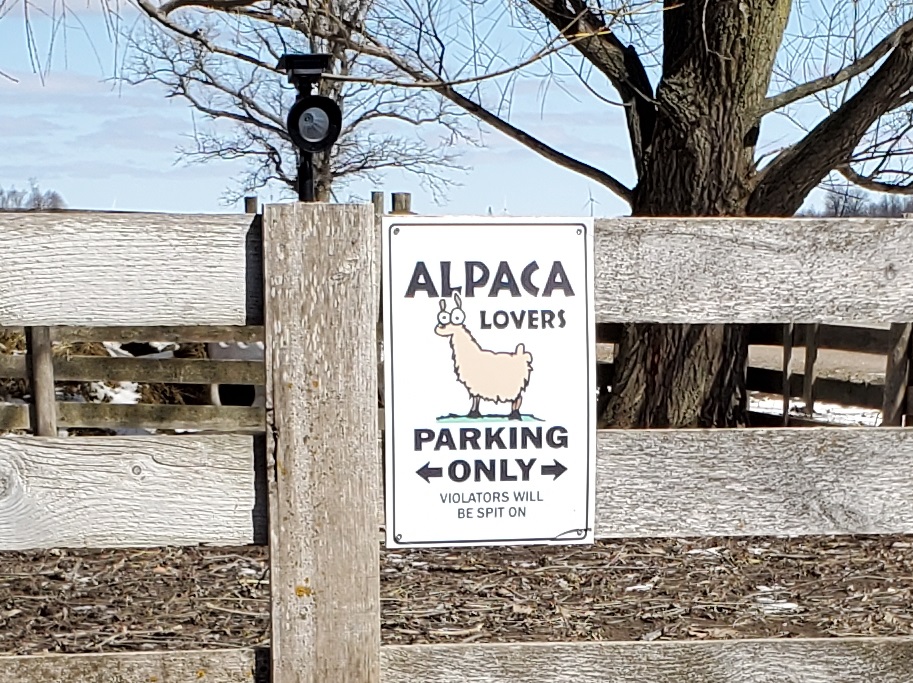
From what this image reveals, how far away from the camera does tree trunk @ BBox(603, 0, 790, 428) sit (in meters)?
6.81

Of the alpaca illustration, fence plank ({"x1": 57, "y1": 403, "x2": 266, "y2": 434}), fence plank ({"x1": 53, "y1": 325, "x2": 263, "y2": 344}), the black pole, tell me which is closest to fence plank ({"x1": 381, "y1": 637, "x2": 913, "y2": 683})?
the alpaca illustration

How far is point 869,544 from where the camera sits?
6250mm

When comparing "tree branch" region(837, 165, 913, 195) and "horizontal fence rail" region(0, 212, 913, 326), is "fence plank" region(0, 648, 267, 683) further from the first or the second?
"tree branch" region(837, 165, 913, 195)

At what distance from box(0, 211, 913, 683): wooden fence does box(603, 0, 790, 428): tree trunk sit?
13.3 feet

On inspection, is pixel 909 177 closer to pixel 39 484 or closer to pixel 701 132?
pixel 701 132

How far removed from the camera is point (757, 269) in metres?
2.76

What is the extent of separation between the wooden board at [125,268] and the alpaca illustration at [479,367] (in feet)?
1.48

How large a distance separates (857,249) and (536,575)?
2.99 m

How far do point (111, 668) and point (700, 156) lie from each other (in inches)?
204

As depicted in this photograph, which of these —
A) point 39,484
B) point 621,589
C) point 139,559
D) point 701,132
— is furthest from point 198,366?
point 39,484

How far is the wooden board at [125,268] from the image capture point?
8.58ft

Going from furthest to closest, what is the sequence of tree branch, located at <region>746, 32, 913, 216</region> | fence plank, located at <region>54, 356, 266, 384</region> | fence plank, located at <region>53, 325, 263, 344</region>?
fence plank, located at <region>54, 356, 266, 384</region>, fence plank, located at <region>53, 325, 263, 344</region>, tree branch, located at <region>746, 32, 913, 216</region>

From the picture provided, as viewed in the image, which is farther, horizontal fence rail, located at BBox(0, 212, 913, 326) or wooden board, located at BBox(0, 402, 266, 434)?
wooden board, located at BBox(0, 402, 266, 434)

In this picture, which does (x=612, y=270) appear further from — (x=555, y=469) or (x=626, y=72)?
(x=626, y=72)
